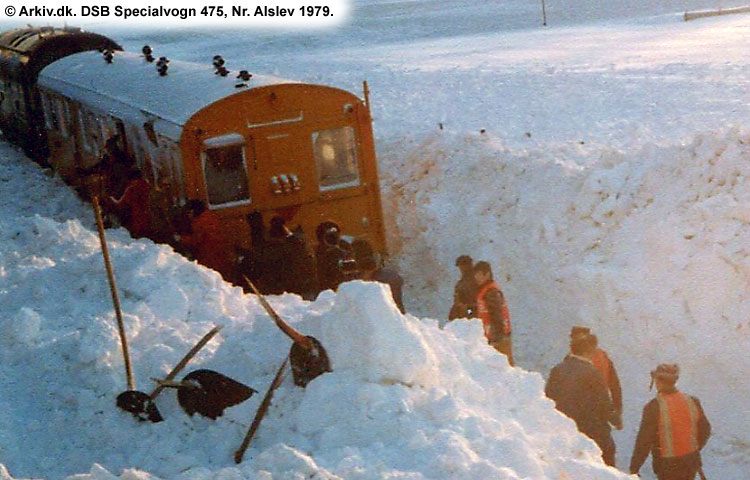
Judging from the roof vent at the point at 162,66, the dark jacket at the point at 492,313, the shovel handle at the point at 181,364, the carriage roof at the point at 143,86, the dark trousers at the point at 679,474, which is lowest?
the dark trousers at the point at 679,474

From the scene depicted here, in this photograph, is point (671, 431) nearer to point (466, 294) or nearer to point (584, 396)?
point (584, 396)

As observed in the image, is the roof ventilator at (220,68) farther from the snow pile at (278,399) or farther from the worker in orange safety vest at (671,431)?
the worker in orange safety vest at (671,431)

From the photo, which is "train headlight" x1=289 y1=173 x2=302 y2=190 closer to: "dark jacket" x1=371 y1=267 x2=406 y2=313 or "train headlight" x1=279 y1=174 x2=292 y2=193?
"train headlight" x1=279 y1=174 x2=292 y2=193

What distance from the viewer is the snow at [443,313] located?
6.24 m

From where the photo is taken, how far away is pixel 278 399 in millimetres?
6648

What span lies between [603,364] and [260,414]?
120 inches

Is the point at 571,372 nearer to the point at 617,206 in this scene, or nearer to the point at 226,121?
the point at 617,206

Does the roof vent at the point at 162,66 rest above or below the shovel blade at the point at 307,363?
above

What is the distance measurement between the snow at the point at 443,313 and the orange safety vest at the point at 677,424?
82 centimetres

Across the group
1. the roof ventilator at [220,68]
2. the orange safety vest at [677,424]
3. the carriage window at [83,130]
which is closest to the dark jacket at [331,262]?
the orange safety vest at [677,424]

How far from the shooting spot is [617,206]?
12.3 meters


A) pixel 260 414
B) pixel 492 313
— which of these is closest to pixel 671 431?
pixel 492 313

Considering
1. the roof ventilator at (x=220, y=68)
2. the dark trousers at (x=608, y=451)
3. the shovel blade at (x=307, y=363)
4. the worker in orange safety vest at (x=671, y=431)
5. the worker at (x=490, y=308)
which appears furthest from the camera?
the roof ventilator at (x=220, y=68)

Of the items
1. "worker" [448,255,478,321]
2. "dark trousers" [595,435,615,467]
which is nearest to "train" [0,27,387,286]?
"worker" [448,255,478,321]
